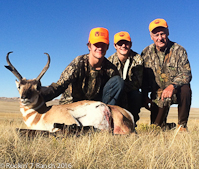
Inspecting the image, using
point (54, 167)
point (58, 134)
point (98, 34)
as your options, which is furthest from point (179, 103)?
point (54, 167)

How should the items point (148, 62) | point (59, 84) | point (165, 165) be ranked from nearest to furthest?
point (165, 165) → point (59, 84) → point (148, 62)

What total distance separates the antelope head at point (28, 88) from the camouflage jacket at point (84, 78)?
2.80 feet

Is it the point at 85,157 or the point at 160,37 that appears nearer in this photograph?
the point at 85,157

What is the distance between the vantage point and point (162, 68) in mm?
5914

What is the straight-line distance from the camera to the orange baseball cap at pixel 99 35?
473cm

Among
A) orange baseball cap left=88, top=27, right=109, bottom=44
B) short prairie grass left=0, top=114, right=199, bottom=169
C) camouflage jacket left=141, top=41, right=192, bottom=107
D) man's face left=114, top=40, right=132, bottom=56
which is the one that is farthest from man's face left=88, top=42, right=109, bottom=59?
short prairie grass left=0, top=114, right=199, bottom=169

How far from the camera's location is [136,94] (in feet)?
18.5

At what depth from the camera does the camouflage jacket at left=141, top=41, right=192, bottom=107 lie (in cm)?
574

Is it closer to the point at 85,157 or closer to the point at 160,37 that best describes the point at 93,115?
the point at 85,157

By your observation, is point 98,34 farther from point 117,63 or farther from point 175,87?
point 175,87

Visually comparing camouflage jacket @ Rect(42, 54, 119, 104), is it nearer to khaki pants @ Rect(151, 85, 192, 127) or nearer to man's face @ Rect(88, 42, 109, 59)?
man's face @ Rect(88, 42, 109, 59)

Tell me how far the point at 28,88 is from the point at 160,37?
3.66 metres

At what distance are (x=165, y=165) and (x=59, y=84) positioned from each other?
8.95ft

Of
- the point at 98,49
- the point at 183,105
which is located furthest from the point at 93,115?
the point at 183,105
